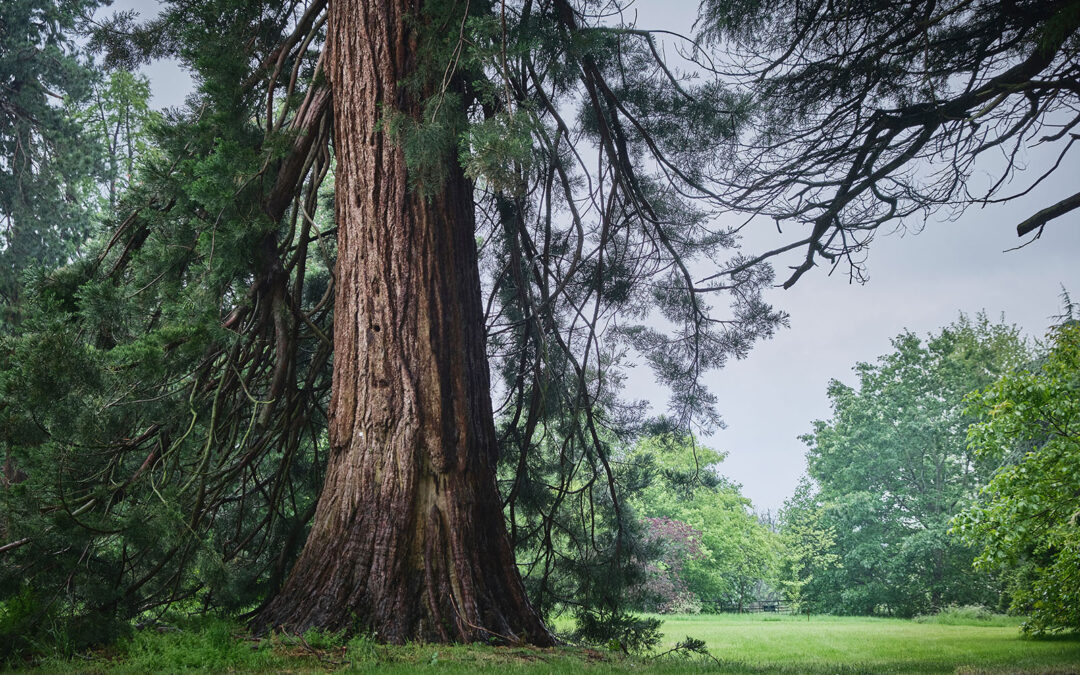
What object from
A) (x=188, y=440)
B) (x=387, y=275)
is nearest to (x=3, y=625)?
(x=188, y=440)

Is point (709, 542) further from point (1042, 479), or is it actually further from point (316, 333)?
point (316, 333)

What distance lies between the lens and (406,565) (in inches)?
127

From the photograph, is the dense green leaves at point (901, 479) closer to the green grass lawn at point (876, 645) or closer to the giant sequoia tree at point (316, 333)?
the green grass lawn at point (876, 645)

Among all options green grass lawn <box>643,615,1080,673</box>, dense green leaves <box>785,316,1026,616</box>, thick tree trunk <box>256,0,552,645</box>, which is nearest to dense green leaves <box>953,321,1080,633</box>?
green grass lawn <box>643,615,1080,673</box>

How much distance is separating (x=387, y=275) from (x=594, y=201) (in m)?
1.85

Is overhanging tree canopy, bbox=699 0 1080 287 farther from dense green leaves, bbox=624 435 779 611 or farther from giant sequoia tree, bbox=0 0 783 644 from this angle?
dense green leaves, bbox=624 435 779 611

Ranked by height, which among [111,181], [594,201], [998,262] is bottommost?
[594,201]

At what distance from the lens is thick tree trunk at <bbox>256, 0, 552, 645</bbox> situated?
3.20m

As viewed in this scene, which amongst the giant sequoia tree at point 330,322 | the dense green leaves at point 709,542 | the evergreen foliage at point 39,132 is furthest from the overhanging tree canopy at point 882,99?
the dense green leaves at point 709,542

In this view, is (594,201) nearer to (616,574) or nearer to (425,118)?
(425,118)

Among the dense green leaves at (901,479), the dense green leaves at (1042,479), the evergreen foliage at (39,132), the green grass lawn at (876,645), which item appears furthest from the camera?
the dense green leaves at (901,479)

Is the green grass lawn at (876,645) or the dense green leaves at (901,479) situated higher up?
the dense green leaves at (901,479)

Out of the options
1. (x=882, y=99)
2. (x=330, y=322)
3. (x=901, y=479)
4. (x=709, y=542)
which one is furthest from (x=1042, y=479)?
(x=901, y=479)

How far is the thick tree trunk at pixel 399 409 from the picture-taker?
10.5 feet
